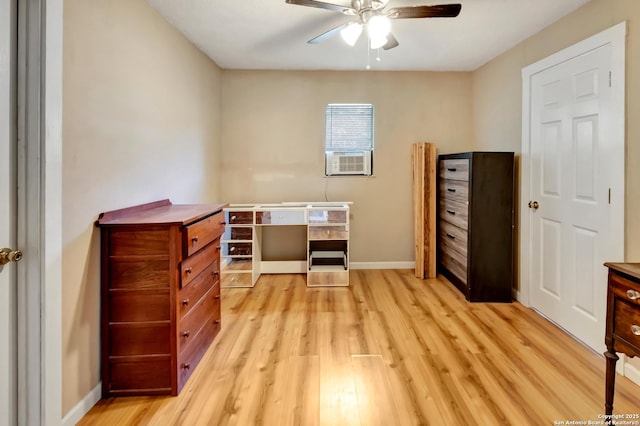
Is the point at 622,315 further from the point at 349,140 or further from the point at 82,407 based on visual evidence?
the point at 349,140

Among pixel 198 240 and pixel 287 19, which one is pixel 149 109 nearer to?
pixel 198 240

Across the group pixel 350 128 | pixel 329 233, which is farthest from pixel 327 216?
pixel 350 128

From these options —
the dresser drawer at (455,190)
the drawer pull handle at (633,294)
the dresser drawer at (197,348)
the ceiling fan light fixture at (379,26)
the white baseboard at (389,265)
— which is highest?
the ceiling fan light fixture at (379,26)

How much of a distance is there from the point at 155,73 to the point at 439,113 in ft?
10.6

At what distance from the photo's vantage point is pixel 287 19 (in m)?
2.78

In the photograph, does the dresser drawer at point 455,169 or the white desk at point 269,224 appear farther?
the white desk at point 269,224

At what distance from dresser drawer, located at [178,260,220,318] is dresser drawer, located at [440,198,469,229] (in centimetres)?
237

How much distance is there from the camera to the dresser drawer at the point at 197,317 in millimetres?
1953

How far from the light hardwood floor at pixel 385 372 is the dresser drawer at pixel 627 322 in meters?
0.50

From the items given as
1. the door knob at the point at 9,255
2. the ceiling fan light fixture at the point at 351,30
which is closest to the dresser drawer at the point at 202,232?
the door knob at the point at 9,255

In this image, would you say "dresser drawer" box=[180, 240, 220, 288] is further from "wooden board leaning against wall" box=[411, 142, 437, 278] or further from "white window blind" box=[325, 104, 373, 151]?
"wooden board leaning against wall" box=[411, 142, 437, 278]

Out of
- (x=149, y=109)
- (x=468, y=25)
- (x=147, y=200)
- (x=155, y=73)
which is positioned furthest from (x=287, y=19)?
(x=147, y=200)
